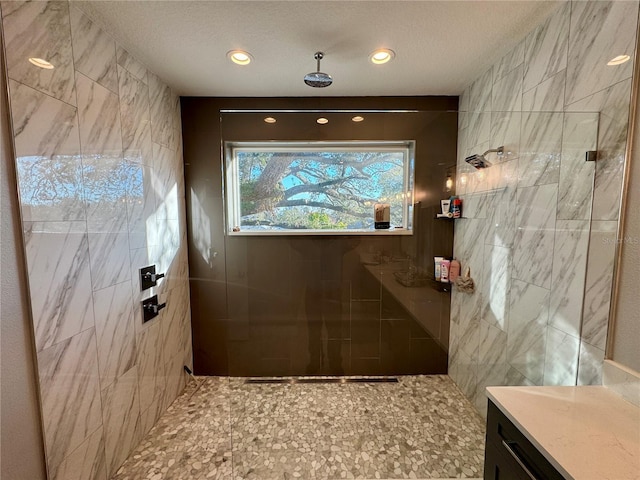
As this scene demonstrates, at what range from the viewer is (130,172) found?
1.51 metres

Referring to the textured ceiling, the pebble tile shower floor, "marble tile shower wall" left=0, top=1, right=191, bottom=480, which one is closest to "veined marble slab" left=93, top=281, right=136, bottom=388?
"marble tile shower wall" left=0, top=1, right=191, bottom=480

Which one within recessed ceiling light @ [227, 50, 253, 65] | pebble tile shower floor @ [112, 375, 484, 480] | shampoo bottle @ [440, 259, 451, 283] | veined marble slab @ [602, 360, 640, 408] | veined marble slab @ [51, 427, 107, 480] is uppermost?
recessed ceiling light @ [227, 50, 253, 65]

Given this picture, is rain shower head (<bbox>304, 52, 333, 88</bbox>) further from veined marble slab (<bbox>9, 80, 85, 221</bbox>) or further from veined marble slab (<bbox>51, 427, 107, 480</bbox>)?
veined marble slab (<bbox>51, 427, 107, 480</bbox>)

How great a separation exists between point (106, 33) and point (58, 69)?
1.39 feet

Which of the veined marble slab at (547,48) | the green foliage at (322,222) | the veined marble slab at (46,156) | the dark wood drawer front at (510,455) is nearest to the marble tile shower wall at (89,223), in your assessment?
the veined marble slab at (46,156)

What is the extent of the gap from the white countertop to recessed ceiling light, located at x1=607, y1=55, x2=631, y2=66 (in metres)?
1.29

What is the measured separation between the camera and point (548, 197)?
1.29 m

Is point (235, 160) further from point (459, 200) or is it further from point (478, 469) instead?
point (478, 469)

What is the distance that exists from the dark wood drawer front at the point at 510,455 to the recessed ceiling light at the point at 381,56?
185cm

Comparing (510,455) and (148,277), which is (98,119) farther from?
(510,455)

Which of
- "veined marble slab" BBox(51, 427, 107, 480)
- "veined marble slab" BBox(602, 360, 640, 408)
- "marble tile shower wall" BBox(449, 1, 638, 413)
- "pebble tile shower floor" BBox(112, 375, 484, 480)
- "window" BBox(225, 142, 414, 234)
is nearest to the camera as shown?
"veined marble slab" BBox(602, 360, 640, 408)

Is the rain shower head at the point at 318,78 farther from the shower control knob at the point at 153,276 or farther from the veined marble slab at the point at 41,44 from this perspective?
the shower control knob at the point at 153,276

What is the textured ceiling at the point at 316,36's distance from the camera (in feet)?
3.87

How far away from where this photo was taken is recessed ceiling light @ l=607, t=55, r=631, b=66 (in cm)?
95
